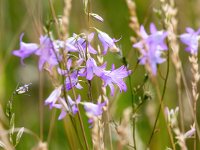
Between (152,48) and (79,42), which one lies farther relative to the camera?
(79,42)

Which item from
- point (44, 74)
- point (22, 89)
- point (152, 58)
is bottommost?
point (44, 74)

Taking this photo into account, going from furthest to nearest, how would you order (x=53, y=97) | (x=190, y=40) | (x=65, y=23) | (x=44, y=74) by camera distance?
(x=44, y=74) < (x=190, y=40) < (x=53, y=97) < (x=65, y=23)

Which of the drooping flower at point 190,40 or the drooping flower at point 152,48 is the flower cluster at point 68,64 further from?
the drooping flower at point 190,40

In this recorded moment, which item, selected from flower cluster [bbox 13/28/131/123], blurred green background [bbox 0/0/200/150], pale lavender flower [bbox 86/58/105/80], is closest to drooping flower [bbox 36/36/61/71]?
flower cluster [bbox 13/28/131/123]

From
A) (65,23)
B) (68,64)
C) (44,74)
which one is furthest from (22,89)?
(44,74)

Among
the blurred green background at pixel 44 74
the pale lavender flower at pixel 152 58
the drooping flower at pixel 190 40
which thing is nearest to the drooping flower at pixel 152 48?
the pale lavender flower at pixel 152 58

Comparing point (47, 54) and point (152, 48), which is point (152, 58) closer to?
point (152, 48)

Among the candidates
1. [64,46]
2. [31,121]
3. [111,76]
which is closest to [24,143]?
[31,121]

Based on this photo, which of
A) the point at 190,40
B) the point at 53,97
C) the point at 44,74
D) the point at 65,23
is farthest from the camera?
the point at 44,74

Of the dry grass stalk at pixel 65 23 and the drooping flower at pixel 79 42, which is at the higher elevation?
the dry grass stalk at pixel 65 23
